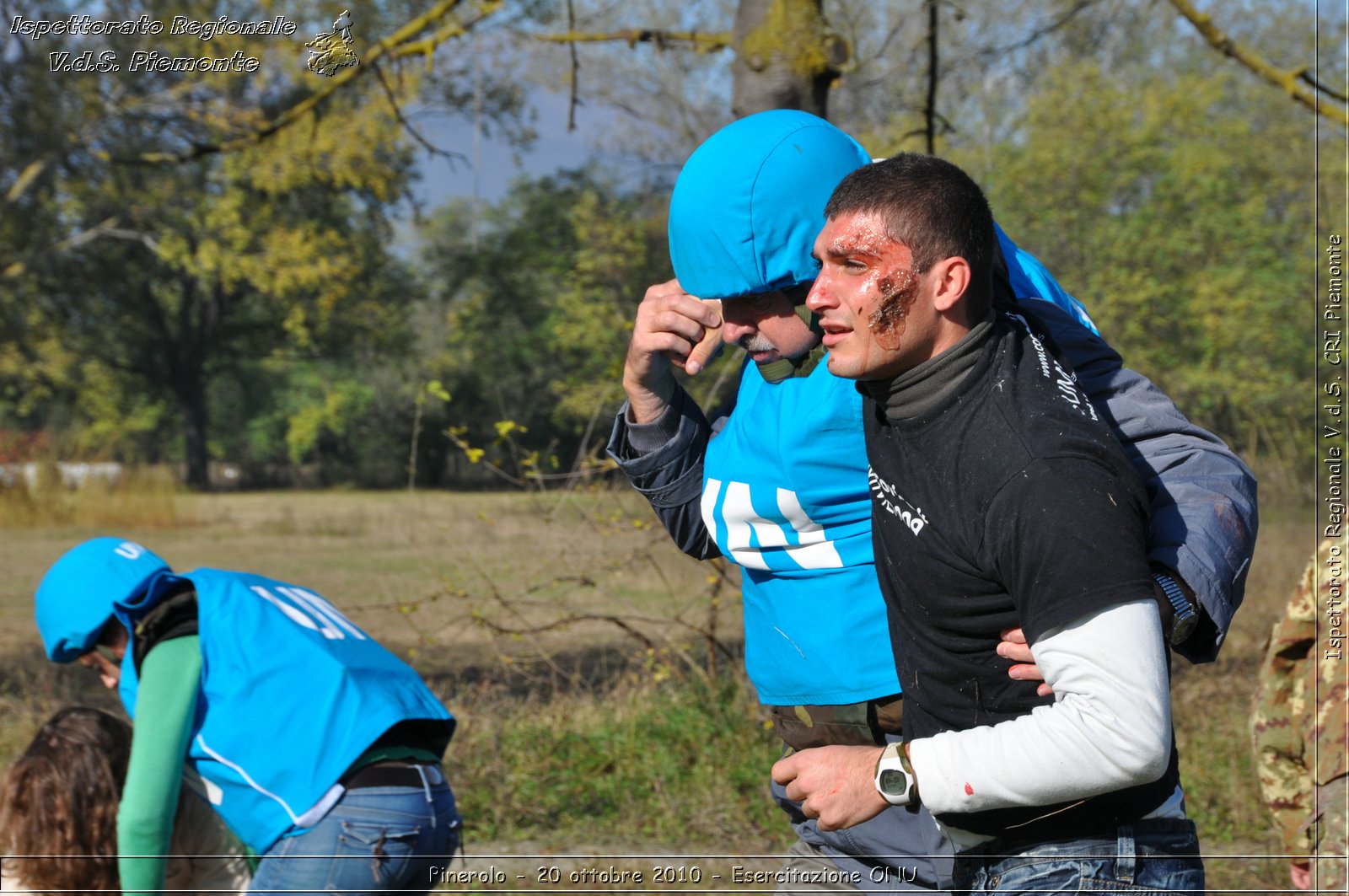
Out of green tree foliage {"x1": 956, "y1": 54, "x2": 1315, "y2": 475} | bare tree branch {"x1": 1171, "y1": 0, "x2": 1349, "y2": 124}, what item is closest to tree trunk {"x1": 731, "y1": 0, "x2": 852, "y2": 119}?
bare tree branch {"x1": 1171, "y1": 0, "x2": 1349, "y2": 124}

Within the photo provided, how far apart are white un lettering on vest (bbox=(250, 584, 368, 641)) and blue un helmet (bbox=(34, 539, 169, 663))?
271mm

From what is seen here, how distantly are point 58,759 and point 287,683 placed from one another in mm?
819

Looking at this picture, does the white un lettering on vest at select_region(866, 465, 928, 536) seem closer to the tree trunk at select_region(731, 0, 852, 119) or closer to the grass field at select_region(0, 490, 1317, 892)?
the grass field at select_region(0, 490, 1317, 892)

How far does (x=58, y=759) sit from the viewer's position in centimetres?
317

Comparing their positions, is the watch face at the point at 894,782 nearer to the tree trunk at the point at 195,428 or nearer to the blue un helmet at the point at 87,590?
the blue un helmet at the point at 87,590

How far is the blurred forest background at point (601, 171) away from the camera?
23.9ft

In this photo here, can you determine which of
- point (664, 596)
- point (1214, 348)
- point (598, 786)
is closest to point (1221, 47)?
point (664, 596)

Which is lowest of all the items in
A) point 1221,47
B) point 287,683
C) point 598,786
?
point 598,786

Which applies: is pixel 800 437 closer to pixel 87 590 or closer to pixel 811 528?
pixel 811 528

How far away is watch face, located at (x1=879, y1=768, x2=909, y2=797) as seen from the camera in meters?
1.47

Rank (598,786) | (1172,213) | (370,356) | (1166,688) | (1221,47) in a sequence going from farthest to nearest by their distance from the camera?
1. (370,356)
2. (1172,213)
3. (1221,47)
4. (598,786)
5. (1166,688)

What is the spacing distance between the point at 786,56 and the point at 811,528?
388cm

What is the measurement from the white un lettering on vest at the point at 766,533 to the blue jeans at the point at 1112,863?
1.77ft

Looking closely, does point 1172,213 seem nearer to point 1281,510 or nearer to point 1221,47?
point 1281,510
